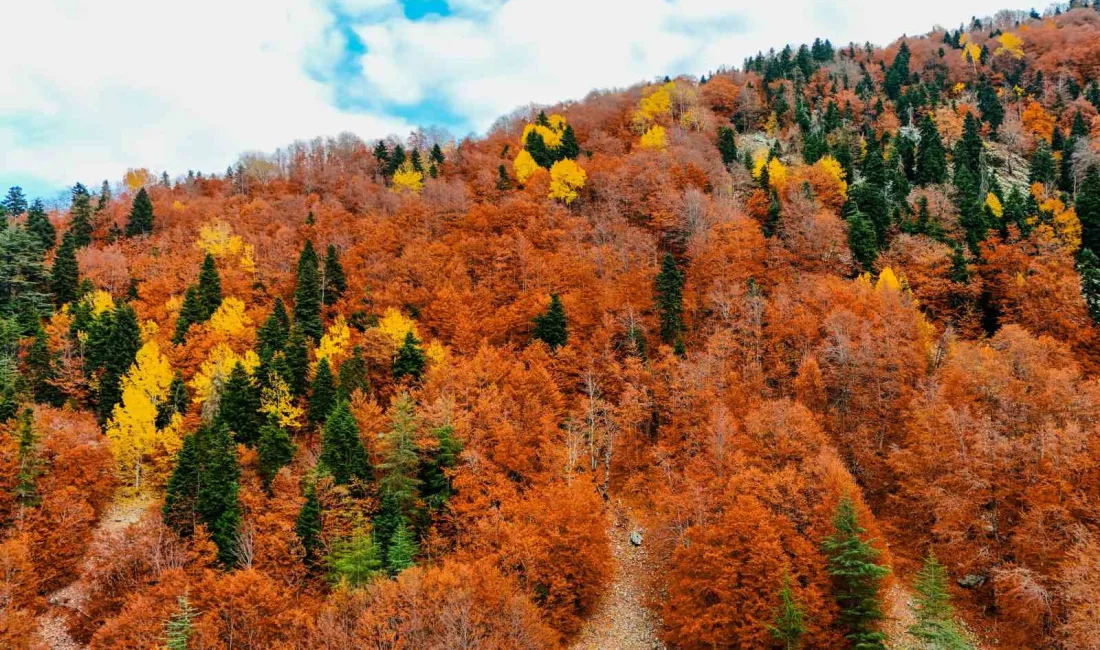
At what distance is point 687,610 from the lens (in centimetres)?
3956

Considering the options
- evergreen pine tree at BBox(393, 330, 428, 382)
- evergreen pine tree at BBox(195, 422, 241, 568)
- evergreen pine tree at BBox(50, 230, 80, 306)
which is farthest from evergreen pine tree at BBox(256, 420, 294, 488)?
evergreen pine tree at BBox(50, 230, 80, 306)

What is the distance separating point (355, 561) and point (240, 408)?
1893 centimetres

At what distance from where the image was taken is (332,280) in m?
71.7

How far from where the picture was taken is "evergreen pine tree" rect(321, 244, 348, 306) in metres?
70.9

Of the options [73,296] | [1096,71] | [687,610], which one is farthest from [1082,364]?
[73,296]

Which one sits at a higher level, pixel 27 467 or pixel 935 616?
pixel 27 467

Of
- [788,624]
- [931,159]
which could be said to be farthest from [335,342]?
[931,159]

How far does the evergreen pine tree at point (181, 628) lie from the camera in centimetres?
3472

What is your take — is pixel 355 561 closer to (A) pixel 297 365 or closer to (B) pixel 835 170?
(A) pixel 297 365

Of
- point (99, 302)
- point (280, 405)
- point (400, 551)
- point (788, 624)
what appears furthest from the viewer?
point (99, 302)

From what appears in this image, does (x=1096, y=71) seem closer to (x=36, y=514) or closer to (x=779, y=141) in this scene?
(x=779, y=141)

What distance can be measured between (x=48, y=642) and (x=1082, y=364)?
82339 mm

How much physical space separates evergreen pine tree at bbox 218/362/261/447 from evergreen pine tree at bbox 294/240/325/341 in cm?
1013

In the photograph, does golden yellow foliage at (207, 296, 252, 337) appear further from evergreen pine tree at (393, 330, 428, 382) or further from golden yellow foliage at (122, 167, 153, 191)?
golden yellow foliage at (122, 167, 153, 191)
